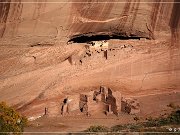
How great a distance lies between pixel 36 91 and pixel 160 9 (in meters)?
4.23

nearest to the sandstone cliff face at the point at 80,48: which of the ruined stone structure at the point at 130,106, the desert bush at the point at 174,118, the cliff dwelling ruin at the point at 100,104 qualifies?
the cliff dwelling ruin at the point at 100,104

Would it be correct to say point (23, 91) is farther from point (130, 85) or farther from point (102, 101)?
point (130, 85)

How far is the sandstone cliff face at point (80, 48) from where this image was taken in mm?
12367

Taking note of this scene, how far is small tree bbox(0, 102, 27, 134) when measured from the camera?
438 inches

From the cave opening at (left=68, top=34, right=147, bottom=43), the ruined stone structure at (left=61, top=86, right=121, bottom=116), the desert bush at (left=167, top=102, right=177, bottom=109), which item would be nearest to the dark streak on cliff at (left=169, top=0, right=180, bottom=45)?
the cave opening at (left=68, top=34, right=147, bottom=43)

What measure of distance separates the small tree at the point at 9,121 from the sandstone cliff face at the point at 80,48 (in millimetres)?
1065

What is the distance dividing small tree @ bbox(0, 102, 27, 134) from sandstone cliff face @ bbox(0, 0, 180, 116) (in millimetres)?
1065

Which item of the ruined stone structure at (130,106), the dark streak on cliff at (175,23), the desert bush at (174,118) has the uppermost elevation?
the dark streak on cliff at (175,23)

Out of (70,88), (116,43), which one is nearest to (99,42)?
(116,43)

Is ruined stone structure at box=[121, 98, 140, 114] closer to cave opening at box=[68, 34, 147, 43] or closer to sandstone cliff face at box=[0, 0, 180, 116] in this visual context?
sandstone cliff face at box=[0, 0, 180, 116]

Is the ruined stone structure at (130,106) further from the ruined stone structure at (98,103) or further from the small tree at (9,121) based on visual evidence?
the small tree at (9,121)

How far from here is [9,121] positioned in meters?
11.3

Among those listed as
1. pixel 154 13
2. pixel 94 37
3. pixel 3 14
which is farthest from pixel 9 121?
pixel 154 13

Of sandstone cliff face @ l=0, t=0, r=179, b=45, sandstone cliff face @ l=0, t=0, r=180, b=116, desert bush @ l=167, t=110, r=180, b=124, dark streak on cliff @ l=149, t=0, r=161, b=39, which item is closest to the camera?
sandstone cliff face @ l=0, t=0, r=179, b=45
